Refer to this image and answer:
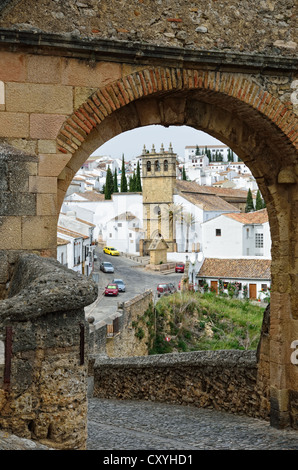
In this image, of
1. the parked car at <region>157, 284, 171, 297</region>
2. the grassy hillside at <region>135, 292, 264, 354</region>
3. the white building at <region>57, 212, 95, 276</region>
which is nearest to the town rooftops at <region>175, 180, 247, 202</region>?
the white building at <region>57, 212, 95, 276</region>

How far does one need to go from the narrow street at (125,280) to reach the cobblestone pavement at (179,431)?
45.8 ft

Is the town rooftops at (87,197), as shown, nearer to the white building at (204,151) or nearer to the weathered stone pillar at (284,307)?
the weathered stone pillar at (284,307)

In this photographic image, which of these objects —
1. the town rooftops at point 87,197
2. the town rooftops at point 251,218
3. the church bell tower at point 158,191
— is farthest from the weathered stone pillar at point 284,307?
the town rooftops at point 87,197

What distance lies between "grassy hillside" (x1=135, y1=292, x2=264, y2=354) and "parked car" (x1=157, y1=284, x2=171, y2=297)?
2.46 m

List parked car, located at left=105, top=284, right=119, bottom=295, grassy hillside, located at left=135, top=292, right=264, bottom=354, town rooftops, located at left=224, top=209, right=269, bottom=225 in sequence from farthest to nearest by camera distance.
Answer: town rooftops, located at left=224, top=209, right=269, bottom=225 → parked car, located at left=105, top=284, right=119, bottom=295 → grassy hillside, located at left=135, top=292, right=264, bottom=354

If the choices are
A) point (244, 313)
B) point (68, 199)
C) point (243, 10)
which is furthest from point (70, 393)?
point (68, 199)

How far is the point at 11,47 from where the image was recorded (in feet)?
15.8

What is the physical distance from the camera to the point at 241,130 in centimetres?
622

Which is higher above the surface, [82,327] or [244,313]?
[82,327]

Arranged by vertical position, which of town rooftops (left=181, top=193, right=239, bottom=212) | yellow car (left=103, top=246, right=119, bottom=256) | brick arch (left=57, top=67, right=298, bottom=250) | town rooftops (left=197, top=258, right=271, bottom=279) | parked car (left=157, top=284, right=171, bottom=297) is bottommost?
parked car (left=157, top=284, right=171, bottom=297)

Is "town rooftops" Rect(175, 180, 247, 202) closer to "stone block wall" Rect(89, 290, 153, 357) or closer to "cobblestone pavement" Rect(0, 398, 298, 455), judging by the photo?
"stone block wall" Rect(89, 290, 153, 357)

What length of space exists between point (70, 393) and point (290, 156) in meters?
4.11

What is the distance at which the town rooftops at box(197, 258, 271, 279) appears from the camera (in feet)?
102
